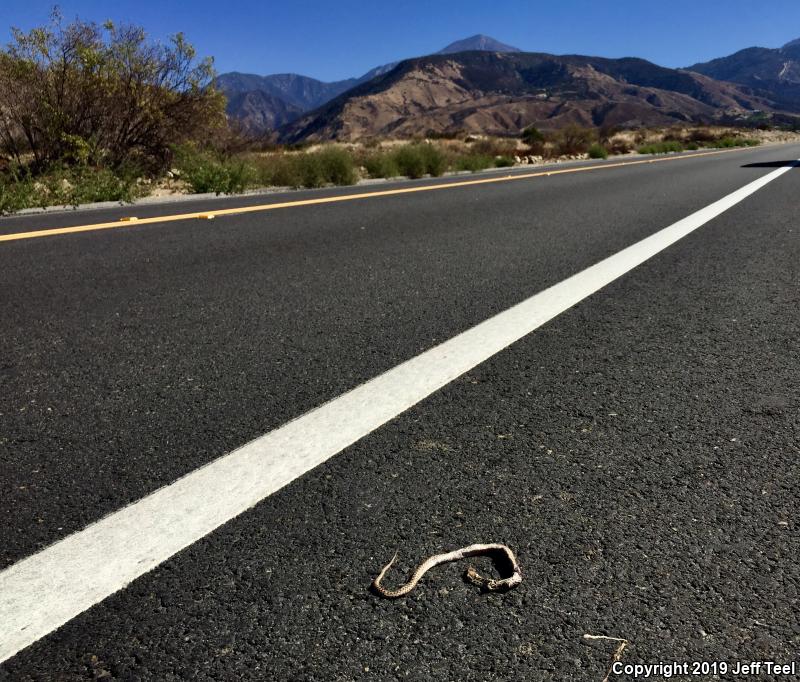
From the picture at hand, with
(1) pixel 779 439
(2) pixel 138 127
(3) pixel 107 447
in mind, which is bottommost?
(1) pixel 779 439

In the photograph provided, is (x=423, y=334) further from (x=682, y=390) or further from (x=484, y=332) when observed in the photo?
(x=682, y=390)

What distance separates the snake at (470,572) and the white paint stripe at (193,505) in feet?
1.41

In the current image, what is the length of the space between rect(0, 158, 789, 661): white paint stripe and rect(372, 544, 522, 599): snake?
429 millimetres

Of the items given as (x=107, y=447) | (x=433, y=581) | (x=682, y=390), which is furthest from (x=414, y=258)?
(x=433, y=581)

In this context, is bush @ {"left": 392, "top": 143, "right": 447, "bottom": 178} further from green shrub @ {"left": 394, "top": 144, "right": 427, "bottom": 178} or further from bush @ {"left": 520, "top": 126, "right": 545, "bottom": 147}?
bush @ {"left": 520, "top": 126, "right": 545, "bottom": 147}

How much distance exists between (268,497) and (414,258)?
3.34 meters

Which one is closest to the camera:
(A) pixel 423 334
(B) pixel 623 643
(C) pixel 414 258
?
(B) pixel 623 643

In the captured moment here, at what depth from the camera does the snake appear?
1.34 m

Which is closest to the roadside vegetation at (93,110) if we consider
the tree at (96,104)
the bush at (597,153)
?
the tree at (96,104)

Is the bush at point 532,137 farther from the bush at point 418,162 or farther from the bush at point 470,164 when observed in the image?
the bush at point 418,162

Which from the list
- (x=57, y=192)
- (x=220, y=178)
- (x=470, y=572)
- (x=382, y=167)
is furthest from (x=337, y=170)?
(x=470, y=572)

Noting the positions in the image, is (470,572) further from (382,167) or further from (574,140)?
(574,140)

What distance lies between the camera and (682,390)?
7.61 ft

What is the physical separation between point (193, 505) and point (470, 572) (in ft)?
2.19
